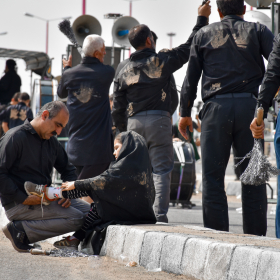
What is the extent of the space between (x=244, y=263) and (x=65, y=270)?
1.35m

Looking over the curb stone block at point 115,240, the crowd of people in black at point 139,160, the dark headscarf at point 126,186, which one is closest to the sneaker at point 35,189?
the crowd of people in black at point 139,160

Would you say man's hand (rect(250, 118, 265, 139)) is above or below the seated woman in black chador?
above

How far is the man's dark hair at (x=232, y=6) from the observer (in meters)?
4.73

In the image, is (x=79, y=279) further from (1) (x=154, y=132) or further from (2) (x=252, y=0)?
(2) (x=252, y=0)

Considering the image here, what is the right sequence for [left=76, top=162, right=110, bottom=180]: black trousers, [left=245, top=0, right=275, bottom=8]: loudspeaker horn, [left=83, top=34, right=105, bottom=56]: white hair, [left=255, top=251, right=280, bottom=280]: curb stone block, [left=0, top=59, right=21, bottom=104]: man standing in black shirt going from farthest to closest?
[left=0, top=59, right=21, bottom=104]: man standing in black shirt < [left=245, top=0, right=275, bottom=8]: loudspeaker horn < [left=83, top=34, right=105, bottom=56]: white hair < [left=76, top=162, right=110, bottom=180]: black trousers < [left=255, top=251, right=280, bottom=280]: curb stone block

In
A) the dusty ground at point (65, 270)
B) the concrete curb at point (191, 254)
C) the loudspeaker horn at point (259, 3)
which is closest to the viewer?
the concrete curb at point (191, 254)

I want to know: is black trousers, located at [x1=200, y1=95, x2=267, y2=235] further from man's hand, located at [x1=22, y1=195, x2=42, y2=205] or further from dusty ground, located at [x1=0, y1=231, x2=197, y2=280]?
man's hand, located at [x1=22, y1=195, x2=42, y2=205]

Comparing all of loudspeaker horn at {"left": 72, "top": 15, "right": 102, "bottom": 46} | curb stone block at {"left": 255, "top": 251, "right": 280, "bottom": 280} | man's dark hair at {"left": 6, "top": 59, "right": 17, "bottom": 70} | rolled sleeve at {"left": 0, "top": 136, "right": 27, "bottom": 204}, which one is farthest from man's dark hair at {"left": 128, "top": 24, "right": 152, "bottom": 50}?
man's dark hair at {"left": 6, "top": 59, "right": 17, "bottom": 70}

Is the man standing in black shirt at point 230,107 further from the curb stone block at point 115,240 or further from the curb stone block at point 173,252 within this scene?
the curb stone block at point 173,252

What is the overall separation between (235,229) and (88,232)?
7.87ft

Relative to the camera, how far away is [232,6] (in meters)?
4.74

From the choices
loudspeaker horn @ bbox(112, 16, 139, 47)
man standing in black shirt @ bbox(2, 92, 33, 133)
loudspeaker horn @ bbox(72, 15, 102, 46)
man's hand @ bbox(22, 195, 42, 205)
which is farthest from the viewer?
man standing in black shirt @ bbox(2, 92, 33, 133)

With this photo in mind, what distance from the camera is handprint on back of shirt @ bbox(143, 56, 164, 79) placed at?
5.57 meters

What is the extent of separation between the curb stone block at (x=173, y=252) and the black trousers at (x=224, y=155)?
1036 millimetres
